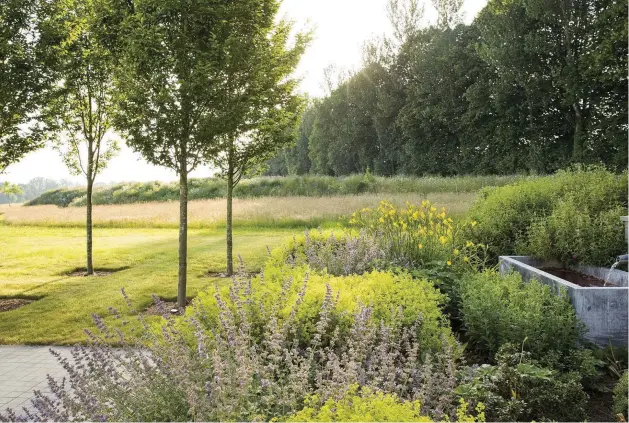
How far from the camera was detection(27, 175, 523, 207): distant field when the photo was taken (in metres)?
25.2

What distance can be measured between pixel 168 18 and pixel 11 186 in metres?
5.80

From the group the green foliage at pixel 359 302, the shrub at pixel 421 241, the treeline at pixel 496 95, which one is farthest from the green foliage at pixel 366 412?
the treeline at pixel 496 95

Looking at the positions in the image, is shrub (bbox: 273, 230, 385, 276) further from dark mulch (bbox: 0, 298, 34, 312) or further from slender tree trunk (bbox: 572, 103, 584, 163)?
slender tree trunk (bbox: 572, 103, 584, 163)

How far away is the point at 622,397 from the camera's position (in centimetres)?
366

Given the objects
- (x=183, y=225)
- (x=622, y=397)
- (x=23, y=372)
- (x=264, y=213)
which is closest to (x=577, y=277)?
(x=622, y=397)

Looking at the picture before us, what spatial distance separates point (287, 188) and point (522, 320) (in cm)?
2566

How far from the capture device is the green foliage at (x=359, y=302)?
391 cm

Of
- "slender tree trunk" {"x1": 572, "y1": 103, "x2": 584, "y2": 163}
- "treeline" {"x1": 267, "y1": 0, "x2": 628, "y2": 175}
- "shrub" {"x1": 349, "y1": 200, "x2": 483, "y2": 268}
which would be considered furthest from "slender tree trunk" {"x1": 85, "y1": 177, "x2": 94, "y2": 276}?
"slender tree trunk" {"x1": 572, "y1": 103, "x2": 584, "y2": 163}

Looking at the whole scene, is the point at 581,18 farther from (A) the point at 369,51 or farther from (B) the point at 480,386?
(B) the point at 480,386

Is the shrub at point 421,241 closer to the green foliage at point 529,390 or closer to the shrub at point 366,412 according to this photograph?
the green foliage at point 529,390

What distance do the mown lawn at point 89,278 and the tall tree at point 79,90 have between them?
4.28 ft

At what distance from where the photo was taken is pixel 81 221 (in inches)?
850

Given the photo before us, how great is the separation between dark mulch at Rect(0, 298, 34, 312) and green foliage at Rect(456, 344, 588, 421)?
26.5ft

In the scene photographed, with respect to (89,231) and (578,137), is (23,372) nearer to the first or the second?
(89,231)
